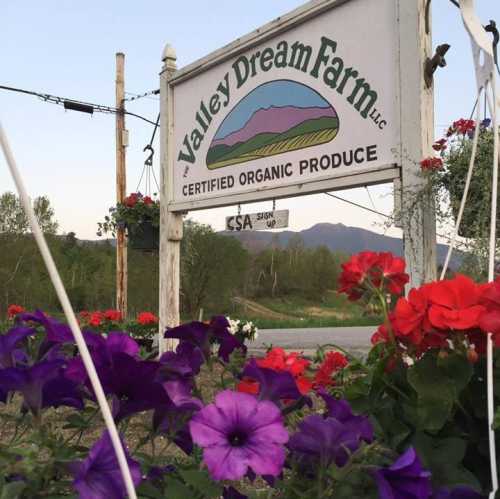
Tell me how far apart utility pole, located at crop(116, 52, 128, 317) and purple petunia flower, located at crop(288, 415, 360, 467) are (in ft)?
35.6

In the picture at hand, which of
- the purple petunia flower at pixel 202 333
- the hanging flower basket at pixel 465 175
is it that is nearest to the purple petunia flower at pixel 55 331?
the purple petunia flower at pixel 202 333

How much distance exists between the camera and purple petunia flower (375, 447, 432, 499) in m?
0.55

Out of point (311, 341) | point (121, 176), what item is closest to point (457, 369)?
point (311, 341)

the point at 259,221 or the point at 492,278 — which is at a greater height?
the point at 259,221

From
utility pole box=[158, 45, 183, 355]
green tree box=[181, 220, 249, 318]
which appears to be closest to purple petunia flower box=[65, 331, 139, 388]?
utility pole box=[158, 45, 183, 355]

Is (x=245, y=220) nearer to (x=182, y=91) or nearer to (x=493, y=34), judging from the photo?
(x=182, y=91)

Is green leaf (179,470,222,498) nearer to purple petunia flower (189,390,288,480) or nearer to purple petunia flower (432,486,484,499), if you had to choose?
purple petunia flower (189,390,288,480)

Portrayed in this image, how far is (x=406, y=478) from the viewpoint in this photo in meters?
0.56

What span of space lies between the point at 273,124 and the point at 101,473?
3.80 m

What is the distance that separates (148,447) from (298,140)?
216 centimetres

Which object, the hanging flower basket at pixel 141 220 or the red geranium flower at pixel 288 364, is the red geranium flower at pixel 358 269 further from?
the hanging flower basket at pixel 141 220

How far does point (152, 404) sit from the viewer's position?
2.11 ft

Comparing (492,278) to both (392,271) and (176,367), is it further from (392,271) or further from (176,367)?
(176,367)

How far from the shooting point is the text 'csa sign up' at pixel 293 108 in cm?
339
